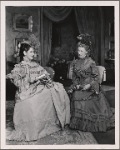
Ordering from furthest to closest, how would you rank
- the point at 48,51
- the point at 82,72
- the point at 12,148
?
the point at 48,51 < the point at 82,72 < the point at 12,148

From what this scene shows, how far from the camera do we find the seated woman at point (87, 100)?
3.19 m

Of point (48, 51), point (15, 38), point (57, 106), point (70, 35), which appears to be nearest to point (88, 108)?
point (57, 106)

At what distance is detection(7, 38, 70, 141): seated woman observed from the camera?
296 centimetres

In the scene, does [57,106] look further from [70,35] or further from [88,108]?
[70,35]

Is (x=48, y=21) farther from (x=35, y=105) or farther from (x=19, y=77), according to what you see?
(x=35, y=105)

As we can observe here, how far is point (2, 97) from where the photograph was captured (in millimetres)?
2973

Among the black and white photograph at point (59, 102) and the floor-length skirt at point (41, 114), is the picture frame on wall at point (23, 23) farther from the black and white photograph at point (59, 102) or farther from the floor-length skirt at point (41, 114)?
the floor-length skirt at point (41, 114)

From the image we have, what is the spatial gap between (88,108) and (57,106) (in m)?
0.43

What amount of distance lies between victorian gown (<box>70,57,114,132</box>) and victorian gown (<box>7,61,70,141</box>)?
13 centimetres

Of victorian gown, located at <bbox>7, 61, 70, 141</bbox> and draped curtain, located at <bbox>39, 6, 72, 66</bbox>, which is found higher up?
draped curtain, located at <bbox>39, 6, 72, 66</bbox>

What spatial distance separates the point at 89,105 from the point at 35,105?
0.76 m

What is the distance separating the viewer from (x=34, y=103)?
296 centimetres

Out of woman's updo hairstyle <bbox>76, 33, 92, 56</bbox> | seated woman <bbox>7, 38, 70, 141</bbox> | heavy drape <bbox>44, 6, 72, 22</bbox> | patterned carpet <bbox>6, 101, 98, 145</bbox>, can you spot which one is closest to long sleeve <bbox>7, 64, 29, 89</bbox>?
seated woman <bbox>7, 38, 70, 141</bbox>

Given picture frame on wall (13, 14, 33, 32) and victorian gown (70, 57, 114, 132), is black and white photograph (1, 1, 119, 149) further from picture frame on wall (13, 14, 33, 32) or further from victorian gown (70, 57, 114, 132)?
picture frame on wall (13, 14, 33, 32)
